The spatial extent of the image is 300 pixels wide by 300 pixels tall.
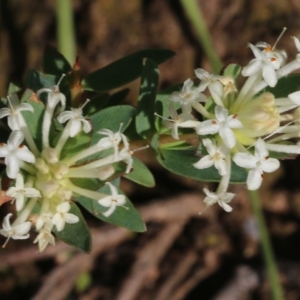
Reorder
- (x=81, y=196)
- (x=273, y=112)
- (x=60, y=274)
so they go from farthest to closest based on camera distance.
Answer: (x=60, y=274) < (x=81, y=196) < (x=273, y=112)

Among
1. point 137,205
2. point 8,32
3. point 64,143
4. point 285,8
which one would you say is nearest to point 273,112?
point 64,143

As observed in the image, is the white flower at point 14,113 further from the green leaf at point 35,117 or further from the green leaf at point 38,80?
the green leaf at point 38,80

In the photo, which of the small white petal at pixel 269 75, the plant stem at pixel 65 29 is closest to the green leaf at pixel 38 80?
the small white petal at pixel 269 75

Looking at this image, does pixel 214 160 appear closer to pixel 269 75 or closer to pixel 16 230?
pixel 269 75

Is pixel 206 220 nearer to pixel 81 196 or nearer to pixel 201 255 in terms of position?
pixel 201 255

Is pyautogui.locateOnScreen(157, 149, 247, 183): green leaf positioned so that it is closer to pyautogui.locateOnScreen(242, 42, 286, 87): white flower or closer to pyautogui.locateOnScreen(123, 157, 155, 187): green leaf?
pyautogui.locateOnScreen(123, 157, 155, 187): green leaf

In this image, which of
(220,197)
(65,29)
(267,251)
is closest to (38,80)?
(220,197)
